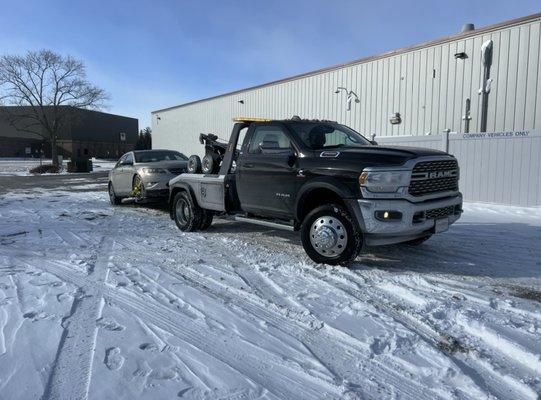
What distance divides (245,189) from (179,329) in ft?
12.0

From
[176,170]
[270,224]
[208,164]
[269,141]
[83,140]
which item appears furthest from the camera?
[83,140]

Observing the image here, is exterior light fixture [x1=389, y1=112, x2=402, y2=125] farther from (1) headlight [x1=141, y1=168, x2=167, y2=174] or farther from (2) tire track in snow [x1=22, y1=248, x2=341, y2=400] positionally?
(2) tire track in snow [x1=22, y1=248, x2=341, y2=400]

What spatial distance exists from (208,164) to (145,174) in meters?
3.74

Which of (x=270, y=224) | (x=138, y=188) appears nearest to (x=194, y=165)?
(x=270, y=224)

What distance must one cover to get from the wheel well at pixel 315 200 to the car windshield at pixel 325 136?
2.20 ft

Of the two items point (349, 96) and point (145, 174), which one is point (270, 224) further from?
point (349, 96)

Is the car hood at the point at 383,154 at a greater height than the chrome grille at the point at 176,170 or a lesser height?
greater

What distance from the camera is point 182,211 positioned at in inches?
362

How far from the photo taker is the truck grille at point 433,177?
5699 millimetres

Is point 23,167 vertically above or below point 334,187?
below

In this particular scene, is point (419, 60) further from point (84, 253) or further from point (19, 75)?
point (19, 75)

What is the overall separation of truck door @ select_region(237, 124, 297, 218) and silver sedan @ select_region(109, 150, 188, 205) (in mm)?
4533

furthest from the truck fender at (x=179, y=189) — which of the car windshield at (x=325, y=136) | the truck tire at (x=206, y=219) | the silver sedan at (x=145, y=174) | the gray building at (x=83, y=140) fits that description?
the gray building at (x=83, y=140)

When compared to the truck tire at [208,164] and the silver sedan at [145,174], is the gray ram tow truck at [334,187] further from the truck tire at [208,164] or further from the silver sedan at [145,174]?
the silver sedan at [145,174]
